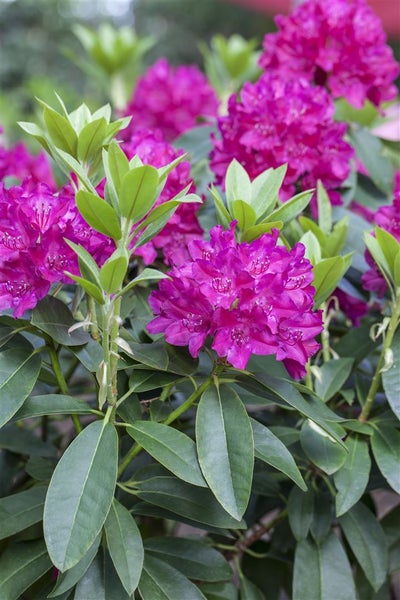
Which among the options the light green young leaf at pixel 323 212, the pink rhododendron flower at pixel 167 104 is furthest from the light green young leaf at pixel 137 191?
the pink rhododendron flower at pixel 167 104

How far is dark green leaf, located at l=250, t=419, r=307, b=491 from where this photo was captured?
2.66ft

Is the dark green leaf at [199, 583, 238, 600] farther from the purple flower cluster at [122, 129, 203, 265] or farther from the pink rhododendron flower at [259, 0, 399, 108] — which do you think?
the pink rhododendron flower at [259, 0, 399, 108]

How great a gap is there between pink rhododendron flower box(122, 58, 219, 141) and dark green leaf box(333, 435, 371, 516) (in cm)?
116

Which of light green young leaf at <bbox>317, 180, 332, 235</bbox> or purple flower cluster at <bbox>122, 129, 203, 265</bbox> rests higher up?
purple flower cluster at <bbox>122, 129, 203, 265</bbox>

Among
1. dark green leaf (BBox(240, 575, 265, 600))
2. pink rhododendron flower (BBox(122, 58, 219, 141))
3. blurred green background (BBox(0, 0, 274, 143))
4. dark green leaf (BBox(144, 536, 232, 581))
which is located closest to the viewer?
dark green leaf (BBox(144, 536, 232, 581))

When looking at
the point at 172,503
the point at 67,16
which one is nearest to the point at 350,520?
the point at 172,503

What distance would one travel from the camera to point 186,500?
91 cm

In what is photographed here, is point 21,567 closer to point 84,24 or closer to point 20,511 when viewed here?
point 20,511

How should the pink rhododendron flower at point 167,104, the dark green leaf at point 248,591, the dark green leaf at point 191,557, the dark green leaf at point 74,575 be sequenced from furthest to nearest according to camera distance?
the pink rhododendron flower at point 167,104 → the dark green leaf at point 248,591 → the dark green leaf at point 191,557 → the dark green leaf at point 74,575

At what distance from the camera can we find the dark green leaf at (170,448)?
0.79m

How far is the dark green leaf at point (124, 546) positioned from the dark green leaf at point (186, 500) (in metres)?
0.06

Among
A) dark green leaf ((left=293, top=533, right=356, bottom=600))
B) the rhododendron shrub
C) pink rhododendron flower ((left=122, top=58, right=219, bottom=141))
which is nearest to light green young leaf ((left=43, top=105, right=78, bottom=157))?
the rhododendron shrub

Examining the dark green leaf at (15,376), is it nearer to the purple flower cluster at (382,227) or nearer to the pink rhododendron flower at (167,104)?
the purple flower cluster at (382,227)

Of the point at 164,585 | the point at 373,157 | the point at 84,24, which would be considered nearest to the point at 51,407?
the point at 164,585
